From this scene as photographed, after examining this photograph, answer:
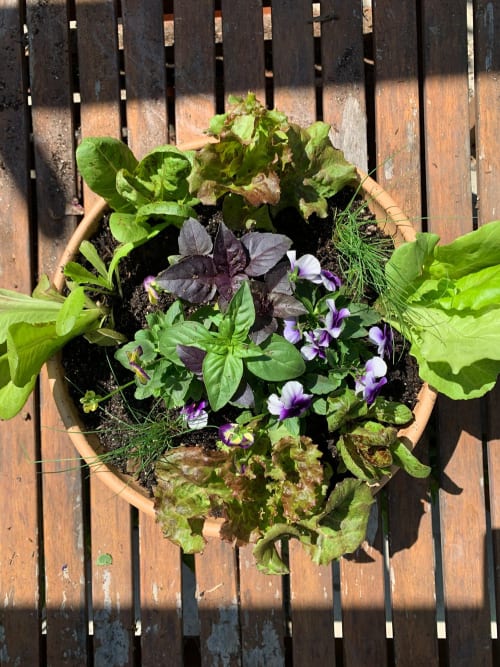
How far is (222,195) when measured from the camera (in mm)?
1121

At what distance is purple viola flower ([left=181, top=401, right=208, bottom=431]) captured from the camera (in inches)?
43.7

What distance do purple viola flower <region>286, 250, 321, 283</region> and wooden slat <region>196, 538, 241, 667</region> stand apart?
58 centimetres

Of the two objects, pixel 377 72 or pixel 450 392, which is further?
pixel 377 72

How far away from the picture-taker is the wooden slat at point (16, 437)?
1.37 metres

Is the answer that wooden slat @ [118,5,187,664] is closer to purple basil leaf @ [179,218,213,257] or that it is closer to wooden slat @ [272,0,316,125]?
wooden slat @ [272,0,316,125]

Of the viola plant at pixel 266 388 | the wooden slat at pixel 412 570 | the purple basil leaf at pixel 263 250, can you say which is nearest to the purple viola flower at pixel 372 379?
the viola plant at pixel 266 388

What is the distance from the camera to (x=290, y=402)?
1038mm

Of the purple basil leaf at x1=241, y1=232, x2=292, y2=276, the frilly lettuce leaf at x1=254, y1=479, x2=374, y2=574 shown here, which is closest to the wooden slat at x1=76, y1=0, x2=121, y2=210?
the purple basil leaf at x1=241, y1=232, x2=292, y2=276

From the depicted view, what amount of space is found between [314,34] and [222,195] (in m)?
0.46

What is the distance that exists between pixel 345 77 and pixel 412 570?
955 millimetres

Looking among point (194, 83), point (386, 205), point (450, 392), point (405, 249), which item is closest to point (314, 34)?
point (194, 83)

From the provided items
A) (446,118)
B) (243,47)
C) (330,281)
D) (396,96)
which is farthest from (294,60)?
(330,281)

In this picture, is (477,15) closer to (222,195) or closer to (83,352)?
(222,195)

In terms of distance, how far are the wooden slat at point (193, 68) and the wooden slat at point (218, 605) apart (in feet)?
2.65
